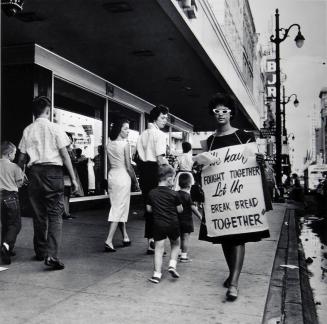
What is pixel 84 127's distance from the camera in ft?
40.1

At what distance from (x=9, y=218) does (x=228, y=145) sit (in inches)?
112

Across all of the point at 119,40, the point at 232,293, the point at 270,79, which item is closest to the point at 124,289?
the point at 232,293

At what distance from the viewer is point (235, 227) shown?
4211mm

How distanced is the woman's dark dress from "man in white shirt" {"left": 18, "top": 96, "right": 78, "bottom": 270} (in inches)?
64.3

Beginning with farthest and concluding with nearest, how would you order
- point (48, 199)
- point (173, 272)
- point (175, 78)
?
point (175, 78)
point (48, 199)
point (173, 272)

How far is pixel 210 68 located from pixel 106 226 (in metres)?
5.19

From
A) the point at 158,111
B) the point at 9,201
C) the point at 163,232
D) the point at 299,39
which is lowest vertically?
the point at 163,232

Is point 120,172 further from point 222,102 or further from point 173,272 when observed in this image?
point 222,102

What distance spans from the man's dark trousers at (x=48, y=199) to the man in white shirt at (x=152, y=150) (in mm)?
1451

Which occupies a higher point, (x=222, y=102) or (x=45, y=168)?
(x=222, y=102)

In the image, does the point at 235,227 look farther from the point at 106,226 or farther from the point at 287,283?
the point at 106,226

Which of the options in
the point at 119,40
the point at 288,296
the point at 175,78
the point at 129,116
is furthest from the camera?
the point at 129,116

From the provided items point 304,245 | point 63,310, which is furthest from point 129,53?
point 63,310

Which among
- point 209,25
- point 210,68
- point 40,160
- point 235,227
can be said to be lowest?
point 235,227
